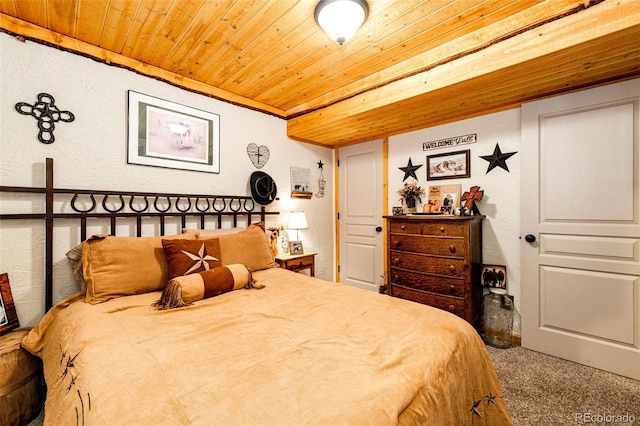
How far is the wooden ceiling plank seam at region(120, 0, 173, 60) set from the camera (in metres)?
1.68

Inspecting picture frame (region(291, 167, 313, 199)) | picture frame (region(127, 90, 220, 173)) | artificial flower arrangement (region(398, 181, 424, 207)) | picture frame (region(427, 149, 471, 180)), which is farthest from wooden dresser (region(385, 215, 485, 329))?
picture frame (region(127, 90, 220, 173))

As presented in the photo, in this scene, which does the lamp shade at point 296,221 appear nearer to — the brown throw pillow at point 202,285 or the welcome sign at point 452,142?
the brown throw pillow at point 202,285

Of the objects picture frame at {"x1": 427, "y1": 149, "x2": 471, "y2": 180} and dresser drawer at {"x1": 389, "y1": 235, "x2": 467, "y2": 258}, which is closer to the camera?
dresser drawer at {"x1": 389, "y1": 235, "x2": 467, "y2": 258}

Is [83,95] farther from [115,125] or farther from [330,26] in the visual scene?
[330,26]

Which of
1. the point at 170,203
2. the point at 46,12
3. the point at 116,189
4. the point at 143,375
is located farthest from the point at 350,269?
the point at 46,12

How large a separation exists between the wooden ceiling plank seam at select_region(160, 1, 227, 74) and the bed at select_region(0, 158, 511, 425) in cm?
146

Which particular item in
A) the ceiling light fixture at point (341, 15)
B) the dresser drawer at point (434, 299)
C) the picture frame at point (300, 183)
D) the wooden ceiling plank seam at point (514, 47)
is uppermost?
the ceiling light fixture at point (341, 15)

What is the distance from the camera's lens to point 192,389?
0.80 meters

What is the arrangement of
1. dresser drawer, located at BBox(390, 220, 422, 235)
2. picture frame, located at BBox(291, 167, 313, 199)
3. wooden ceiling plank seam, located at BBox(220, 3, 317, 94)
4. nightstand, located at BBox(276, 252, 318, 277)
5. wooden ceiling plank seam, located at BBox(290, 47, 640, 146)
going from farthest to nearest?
picture frame, located at BBox(291, 167, 313, 199)
nightstand, located at BBox(276, 252, 318, 277)
dresser drawer, located at BBox(390, 220, 422, 235)
wooden ceiling plank seam, located at BBox(290, 47, 640, 146)
wooden ceiling plank seam, located at BBox(220, 3, 317, 94)

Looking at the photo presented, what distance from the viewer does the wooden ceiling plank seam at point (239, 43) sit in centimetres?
171

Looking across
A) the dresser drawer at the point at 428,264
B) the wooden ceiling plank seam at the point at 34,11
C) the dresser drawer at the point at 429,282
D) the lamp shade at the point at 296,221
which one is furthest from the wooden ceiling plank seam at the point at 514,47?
the wooden ceiling plank seam at the point at 34,11

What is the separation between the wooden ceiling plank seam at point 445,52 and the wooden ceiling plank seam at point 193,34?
1.34 m

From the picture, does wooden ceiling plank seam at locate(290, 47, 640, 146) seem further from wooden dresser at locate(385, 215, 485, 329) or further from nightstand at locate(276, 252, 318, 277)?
nightstand at locate(276, 252, 318, 277)

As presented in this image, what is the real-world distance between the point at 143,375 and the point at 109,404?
0.12 m
